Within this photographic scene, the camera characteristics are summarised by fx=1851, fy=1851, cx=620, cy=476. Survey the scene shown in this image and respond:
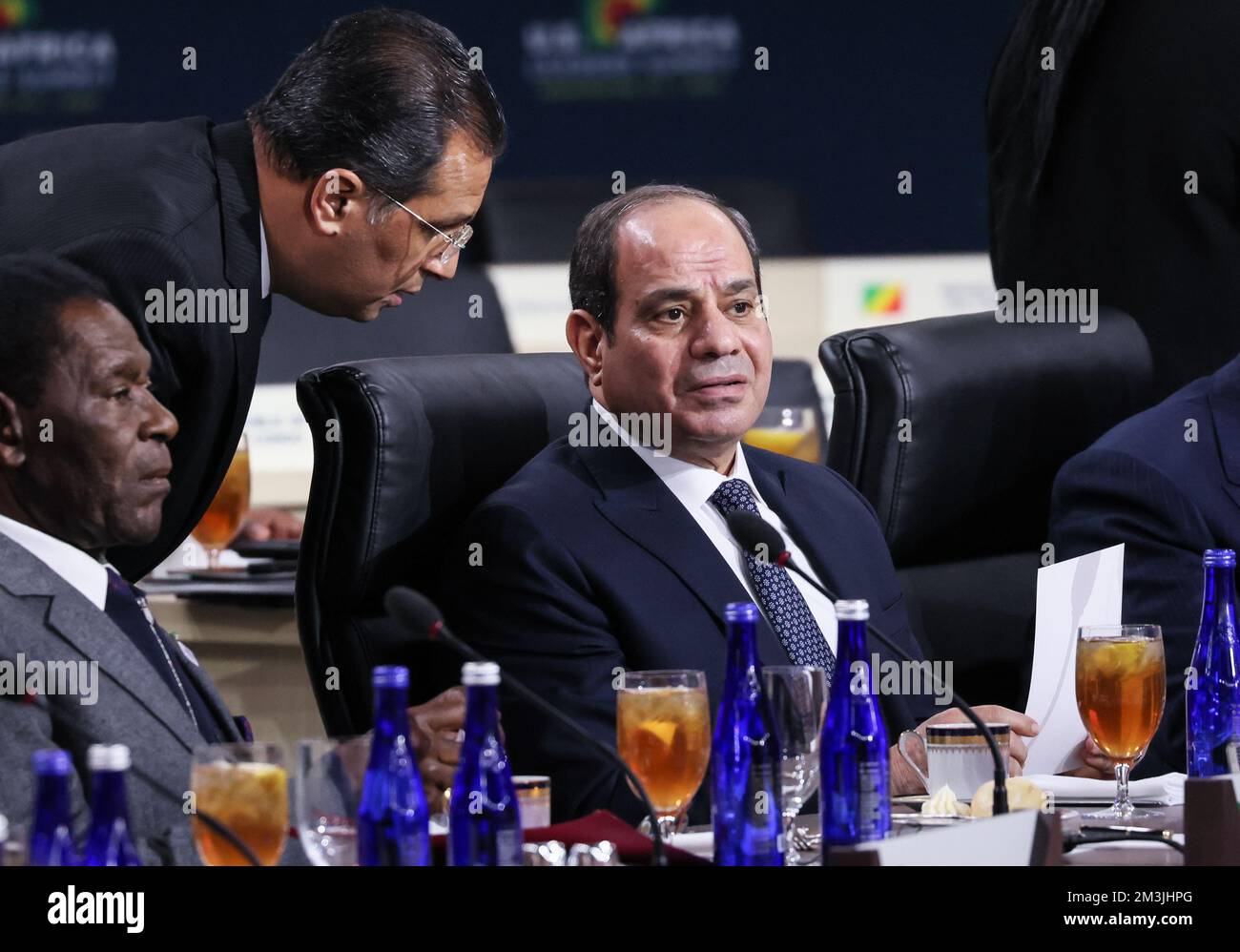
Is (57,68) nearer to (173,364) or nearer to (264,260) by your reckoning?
(264,260)

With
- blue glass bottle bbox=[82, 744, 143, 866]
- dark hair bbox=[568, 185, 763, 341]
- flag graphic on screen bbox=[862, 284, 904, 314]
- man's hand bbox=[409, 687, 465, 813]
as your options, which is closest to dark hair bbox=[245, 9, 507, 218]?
dark hair bbox=[568, 185, 763, 341]

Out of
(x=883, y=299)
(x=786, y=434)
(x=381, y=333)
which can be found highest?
(x=883, y=299)

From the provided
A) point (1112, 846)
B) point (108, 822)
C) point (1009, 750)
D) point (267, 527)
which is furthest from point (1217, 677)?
point (267, 527)

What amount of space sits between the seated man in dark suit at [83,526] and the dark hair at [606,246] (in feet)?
2.40

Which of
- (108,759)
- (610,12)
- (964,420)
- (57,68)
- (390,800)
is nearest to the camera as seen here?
(108,759)

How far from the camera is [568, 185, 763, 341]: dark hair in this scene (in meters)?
2.13

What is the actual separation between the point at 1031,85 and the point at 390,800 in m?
1.89

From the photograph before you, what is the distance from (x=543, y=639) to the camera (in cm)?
190

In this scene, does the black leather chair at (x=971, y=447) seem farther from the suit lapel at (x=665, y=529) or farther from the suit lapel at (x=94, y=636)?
the suit lapel at (x=94, y=636)

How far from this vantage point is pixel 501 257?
4816 millimetres

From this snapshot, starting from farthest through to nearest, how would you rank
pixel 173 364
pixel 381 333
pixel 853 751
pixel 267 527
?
pixel 381 333 → pixel 267 527 → pixel 173 364 → pixel 853 751

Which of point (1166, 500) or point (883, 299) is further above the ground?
point (883, 299)

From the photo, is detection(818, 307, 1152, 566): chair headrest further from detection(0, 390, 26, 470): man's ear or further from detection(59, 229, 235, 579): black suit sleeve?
detection(0, 390, 26, 470): man's ear
